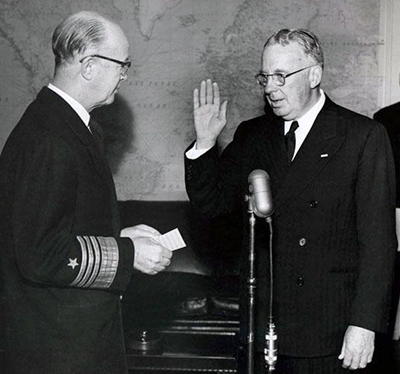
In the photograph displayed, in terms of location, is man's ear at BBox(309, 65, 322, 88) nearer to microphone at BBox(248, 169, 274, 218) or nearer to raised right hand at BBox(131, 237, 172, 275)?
microphone at BBox(248, 169, 274, 218)

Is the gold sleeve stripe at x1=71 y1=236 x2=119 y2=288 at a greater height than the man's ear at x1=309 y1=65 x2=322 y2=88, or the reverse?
the man's ear at x1=309 y1=65 x2=322 y2=88

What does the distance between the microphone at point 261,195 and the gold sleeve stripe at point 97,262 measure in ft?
1.55

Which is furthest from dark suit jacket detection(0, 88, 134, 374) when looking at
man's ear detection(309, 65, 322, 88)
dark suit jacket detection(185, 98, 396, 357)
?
man's ear detection(309, 65, 322, 88)

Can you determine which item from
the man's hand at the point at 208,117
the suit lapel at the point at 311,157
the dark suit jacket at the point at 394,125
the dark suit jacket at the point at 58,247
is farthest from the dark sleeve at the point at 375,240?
the dark suit jacket at the point at 394,125

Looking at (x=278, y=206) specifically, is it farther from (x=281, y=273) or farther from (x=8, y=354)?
(x=8, y=354)

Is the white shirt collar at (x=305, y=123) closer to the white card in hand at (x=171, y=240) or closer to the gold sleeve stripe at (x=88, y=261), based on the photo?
the white card in hand at (x=171, y=240)

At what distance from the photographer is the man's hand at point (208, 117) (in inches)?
99.5

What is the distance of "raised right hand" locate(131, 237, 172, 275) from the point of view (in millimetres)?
2090

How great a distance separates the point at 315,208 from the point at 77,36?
112cm

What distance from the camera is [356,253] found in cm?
248

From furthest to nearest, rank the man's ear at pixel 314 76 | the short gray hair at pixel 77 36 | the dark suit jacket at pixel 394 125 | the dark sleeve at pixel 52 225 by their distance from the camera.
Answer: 1. the dark suit jacket at pixel 394 125
2. the man's ear at pixel 314 76
3. the short gray hair at pixel 77 36
4. the dark sleeve at pixel 52 225

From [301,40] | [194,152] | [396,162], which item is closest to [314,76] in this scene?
[301,40]

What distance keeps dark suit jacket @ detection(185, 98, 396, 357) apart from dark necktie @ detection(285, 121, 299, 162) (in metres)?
0.03

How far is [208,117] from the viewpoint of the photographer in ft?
8.29
